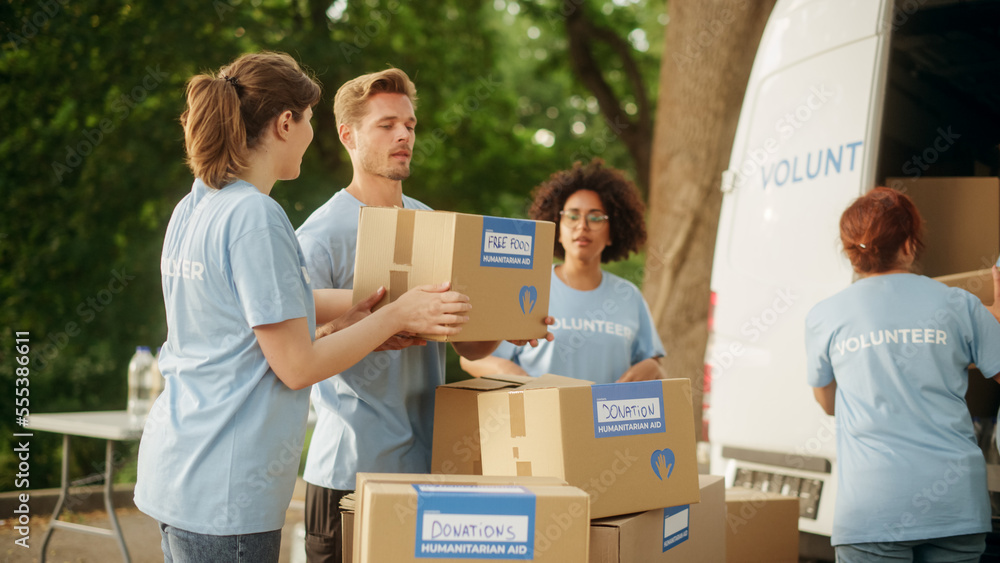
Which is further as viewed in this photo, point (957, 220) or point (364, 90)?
point (957, 220)

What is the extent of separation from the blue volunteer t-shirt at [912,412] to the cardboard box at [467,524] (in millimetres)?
1116

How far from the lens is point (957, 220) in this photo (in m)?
3.59

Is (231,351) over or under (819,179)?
under

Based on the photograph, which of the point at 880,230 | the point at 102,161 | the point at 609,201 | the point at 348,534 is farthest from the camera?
the point at 102,161

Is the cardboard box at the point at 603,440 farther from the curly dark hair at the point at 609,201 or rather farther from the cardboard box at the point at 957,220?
the cardboard box at the point at 957,220

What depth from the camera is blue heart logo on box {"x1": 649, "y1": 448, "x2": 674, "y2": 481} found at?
205 cm

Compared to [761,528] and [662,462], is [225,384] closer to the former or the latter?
[662,462]

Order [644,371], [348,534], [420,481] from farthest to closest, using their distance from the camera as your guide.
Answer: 1. [644,371]
2. [348,534]
3. [420,481]

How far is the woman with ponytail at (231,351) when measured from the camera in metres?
1.68

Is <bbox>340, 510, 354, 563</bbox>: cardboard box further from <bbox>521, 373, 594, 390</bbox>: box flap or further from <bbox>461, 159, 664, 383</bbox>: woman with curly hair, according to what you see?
<bbox>461, 159, 664, 383</bbox>: woman with curly hair

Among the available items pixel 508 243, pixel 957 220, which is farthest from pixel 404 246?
pixel 957 220

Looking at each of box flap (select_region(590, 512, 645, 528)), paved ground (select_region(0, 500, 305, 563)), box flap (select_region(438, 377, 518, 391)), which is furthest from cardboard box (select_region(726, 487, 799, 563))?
paved ground (select_region(0, 500, 305, 563))

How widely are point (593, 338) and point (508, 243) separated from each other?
1.13 metres

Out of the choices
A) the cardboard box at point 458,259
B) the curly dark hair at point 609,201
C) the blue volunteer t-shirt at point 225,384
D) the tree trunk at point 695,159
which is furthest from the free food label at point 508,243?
the tree trunk at point 695,159
